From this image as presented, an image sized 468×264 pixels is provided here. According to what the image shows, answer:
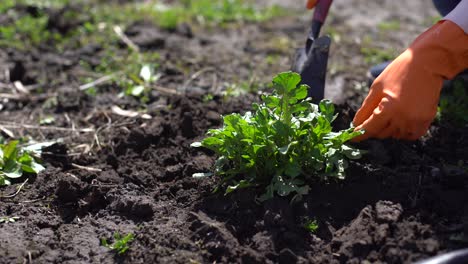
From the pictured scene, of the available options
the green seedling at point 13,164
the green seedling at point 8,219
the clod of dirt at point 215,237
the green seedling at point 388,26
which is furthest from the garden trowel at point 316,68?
the green seedling at point 388,26

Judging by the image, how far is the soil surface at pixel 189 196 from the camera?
2.33 metres

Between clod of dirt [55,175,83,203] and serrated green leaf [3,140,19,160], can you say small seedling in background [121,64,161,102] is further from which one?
clod of dirt [55,175,83,203]

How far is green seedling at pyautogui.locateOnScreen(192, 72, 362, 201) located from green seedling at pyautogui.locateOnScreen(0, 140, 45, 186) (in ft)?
2.74

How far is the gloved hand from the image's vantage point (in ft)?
8.66

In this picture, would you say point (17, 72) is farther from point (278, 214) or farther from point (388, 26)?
point (388, 26)

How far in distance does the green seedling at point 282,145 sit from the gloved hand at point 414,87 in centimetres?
21

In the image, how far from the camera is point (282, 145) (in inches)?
99.0

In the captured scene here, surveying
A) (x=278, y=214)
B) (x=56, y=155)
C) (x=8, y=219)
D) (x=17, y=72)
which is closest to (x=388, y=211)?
(x=278, y=214)

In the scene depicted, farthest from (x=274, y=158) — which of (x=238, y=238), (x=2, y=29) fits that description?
(x=2, y=29)

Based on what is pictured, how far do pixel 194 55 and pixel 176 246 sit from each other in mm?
2080

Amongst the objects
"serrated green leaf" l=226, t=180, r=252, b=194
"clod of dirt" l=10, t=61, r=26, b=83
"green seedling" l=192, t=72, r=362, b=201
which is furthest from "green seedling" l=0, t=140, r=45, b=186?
"clod of dirt" l=10, t=61, r=26, b=83

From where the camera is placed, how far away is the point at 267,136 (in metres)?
2.49

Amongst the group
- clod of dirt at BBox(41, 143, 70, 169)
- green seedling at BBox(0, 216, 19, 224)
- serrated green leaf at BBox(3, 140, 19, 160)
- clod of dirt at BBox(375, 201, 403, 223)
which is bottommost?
clod of dirt at BBox(41, 143, 70, 169)

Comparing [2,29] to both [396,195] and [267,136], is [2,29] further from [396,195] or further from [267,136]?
[396,195]
